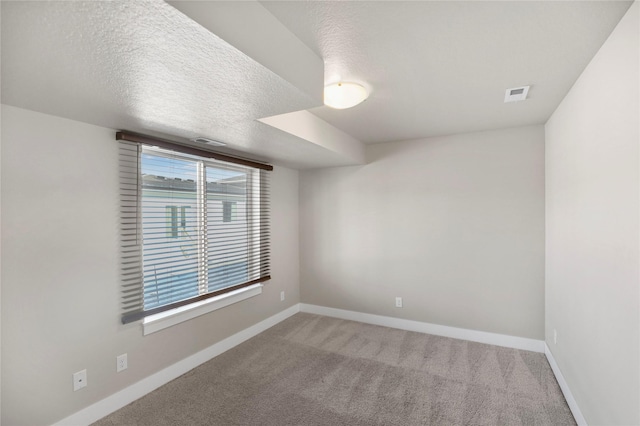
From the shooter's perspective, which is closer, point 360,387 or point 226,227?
point 360,387

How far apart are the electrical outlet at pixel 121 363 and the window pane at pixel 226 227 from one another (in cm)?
90

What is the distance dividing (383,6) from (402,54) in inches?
16.8

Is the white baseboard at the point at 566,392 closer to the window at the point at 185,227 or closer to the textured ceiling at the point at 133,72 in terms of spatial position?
the textured ceiling at the point at 133,72

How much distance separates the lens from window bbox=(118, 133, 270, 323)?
2.34m

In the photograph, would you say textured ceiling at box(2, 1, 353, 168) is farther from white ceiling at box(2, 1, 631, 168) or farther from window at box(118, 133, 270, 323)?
window at box(118, 133, 270, 323)

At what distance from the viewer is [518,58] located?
171 cm

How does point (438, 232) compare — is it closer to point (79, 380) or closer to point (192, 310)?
point (192, 310)

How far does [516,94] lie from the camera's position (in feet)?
7.28

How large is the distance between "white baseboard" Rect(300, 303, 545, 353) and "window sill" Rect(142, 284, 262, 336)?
3.80 ft

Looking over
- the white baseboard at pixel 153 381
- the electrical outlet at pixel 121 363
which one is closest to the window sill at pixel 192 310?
the electrical outlet at pixel 121 363

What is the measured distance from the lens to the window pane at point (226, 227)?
304 cm

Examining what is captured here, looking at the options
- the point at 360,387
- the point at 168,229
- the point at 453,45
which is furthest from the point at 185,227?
the point at 453,45

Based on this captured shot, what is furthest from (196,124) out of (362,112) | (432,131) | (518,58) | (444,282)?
(444,282)

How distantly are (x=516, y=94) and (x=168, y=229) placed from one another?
119 inches
